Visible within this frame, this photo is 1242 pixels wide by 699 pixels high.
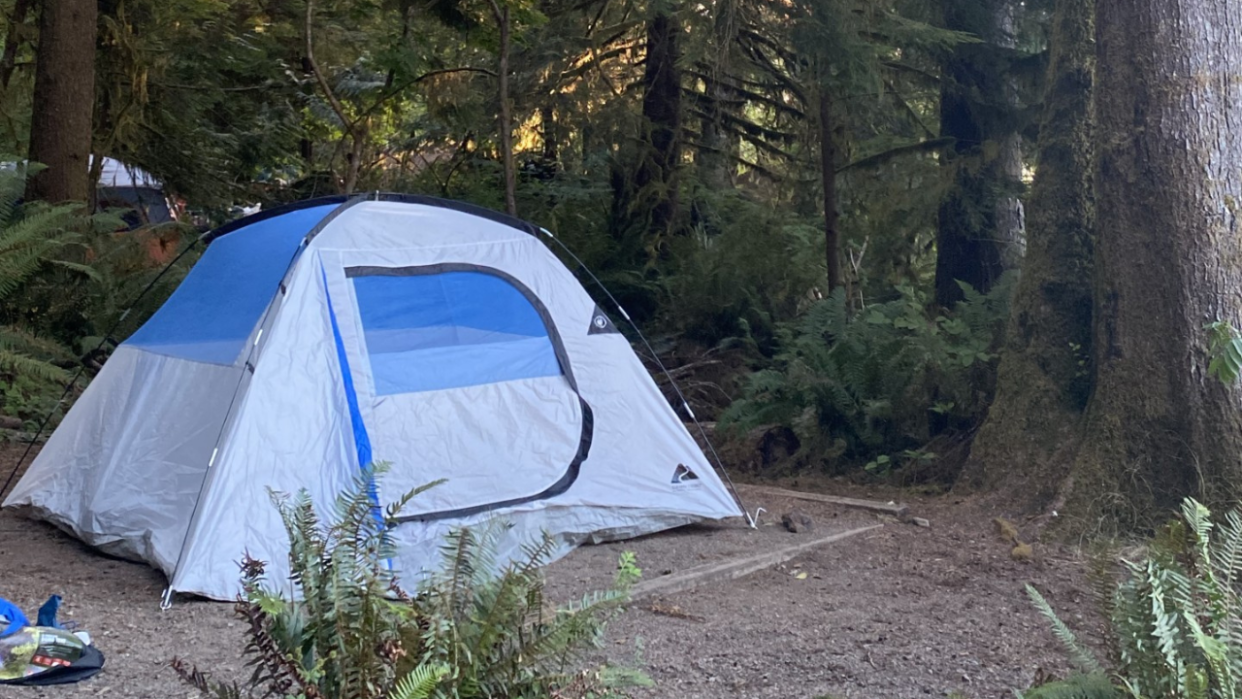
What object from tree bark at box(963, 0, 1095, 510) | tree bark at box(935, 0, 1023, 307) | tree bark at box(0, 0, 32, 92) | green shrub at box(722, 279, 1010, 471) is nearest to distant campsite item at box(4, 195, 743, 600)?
tree bark at box(963, 0, 1095, 510)

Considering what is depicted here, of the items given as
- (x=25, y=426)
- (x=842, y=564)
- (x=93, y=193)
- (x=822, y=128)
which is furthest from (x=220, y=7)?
(x=842, y=564)

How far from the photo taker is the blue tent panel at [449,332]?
17.6ft

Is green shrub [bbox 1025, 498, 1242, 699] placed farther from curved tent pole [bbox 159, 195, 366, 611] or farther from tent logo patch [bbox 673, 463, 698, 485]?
curved tent pole [bbox 159, 195, 366, 611]

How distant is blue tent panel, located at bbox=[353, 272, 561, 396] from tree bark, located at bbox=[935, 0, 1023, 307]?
173 inches

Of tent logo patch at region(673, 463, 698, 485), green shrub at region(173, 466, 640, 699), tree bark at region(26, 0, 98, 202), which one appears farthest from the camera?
tree bark at region(26, 0, 98, 202)

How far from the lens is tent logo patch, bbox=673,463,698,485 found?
592 centimetres

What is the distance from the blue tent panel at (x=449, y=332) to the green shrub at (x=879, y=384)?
8.40ft

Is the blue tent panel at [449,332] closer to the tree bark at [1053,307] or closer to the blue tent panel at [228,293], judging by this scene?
the blue tent panel at [228,293]

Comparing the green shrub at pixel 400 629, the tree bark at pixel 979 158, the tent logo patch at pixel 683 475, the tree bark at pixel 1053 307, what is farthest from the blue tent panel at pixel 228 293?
the tree bark at pixel 979 158

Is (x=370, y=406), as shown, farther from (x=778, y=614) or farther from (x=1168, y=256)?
(x=1168, y=256)

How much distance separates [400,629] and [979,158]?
759cm

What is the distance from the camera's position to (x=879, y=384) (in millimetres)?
7641

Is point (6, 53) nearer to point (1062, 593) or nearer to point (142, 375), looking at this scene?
point (142, 375)

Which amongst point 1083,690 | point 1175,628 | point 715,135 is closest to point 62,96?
point 715,135
